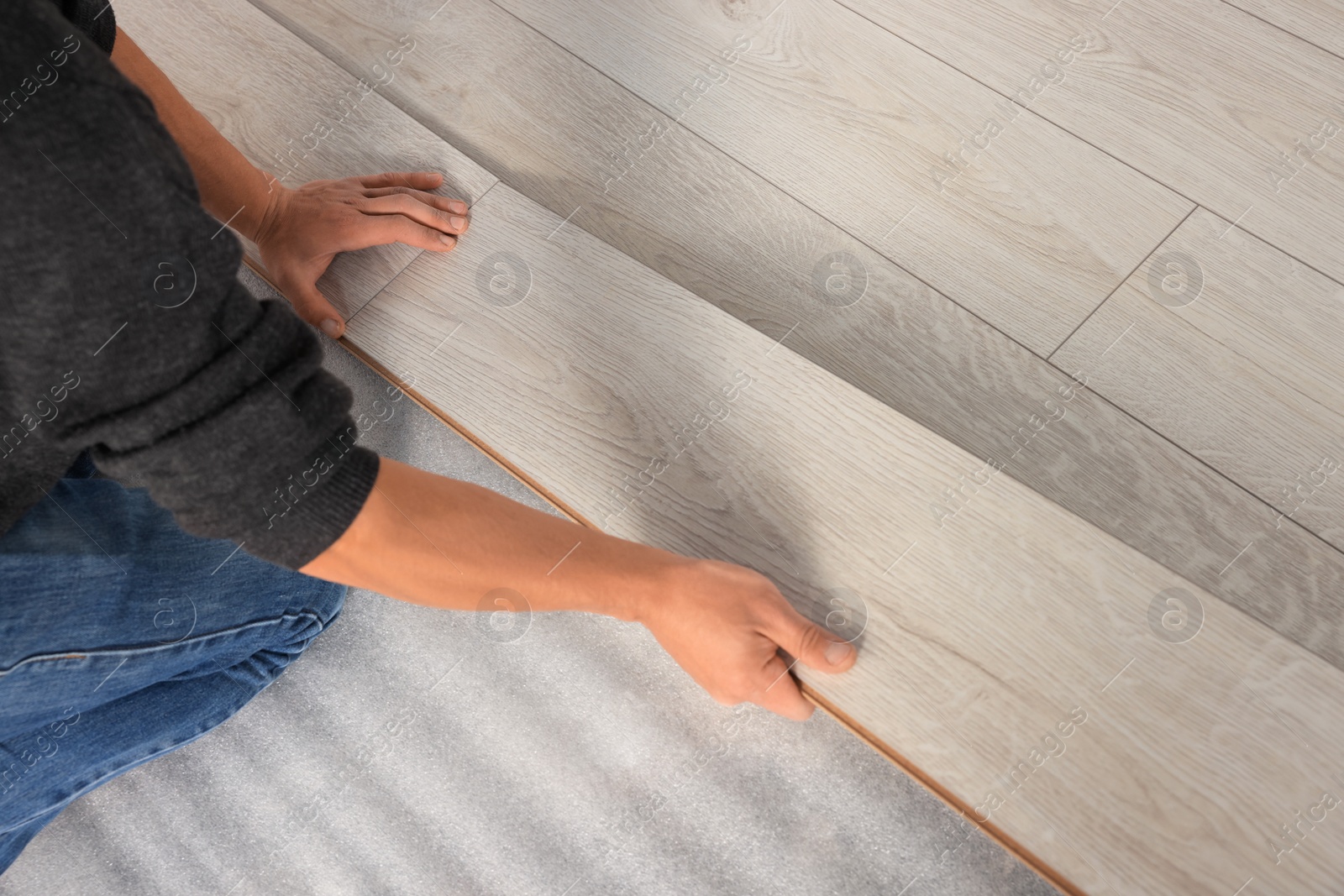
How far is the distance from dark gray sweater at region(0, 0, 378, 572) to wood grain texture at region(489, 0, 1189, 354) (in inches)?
30.9

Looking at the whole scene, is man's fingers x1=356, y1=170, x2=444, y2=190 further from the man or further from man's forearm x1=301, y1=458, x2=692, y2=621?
man's forearm x1=301, y1=458, x2=692, y2=621

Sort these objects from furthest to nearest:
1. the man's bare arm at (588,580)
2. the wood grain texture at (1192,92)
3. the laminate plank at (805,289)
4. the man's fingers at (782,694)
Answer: the wood grain texture at (1192,92) → the laminate plank at (805,289) → the man's fingers at (782,694) → the man's bare arm at (588,580)

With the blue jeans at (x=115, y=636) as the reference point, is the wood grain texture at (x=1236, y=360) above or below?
above

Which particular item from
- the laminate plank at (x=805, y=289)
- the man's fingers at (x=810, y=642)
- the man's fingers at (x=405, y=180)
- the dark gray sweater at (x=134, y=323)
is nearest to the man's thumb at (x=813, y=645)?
the man's fingers at (x=810, y=642)

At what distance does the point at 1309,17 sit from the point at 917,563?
93cm

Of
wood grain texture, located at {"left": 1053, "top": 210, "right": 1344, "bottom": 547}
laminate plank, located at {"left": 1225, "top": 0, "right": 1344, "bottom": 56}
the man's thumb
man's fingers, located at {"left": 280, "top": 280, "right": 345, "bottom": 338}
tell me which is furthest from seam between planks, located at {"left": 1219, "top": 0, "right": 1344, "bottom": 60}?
man's fingers, located at {"left": 280, "top": 280, "right": 345, "bottom": 338}

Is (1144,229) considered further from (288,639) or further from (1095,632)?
(288,639)

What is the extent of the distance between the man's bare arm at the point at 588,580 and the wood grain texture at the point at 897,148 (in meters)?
0.53

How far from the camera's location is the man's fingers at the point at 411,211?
115 centimetres

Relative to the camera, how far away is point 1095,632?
0.89 m

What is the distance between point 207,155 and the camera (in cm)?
112

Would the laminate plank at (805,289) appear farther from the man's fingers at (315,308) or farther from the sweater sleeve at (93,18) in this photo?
A: the sweater sleeve at (93,18)

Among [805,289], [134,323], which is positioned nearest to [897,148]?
[805,289]

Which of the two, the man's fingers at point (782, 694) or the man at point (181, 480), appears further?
the man's fingers at point (782, 694)
